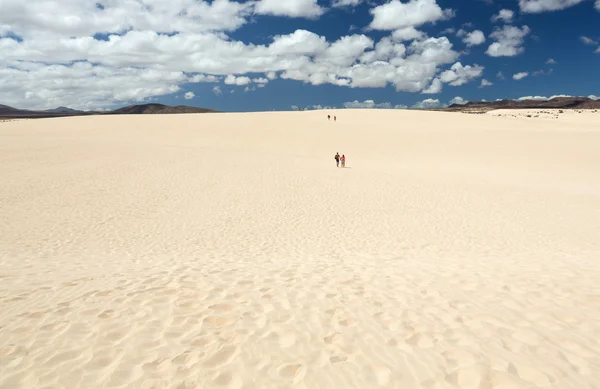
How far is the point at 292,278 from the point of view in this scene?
746cm

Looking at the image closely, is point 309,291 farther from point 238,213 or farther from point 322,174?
point 322,174

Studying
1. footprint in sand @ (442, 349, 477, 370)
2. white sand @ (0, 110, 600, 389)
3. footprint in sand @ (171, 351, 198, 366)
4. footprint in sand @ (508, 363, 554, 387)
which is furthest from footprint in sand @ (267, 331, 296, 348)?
footprint in sand @ (508, 363, 554, 387)

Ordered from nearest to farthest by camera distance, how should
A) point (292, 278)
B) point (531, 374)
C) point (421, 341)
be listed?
point (531, 374), point (421, 341), point (292, 278)

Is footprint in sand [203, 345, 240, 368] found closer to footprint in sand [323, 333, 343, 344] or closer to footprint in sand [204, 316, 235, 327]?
footprint in sand [204, 316, 235, 327]

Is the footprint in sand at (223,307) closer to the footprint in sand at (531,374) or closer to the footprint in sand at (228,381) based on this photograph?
the footprint in sand at (228,381)

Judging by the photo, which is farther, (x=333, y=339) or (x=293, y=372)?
(x=333, y=339)

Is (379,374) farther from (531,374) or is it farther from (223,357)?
(223,357)

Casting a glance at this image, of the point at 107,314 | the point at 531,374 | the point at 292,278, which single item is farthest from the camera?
the point at 292,278

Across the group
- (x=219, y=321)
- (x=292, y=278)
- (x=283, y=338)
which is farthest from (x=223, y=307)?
(x=292, y=278)

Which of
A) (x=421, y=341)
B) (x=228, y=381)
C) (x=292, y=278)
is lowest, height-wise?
(x=292, y=278)

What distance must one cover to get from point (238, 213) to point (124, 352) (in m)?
11.9

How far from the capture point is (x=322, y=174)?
84.8 ft

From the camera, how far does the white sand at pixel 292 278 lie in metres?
4.25

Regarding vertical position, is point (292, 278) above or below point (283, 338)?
below
